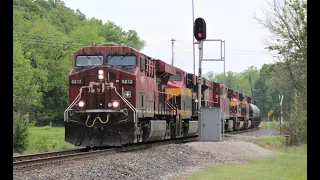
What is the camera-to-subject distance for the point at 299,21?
71.6ft

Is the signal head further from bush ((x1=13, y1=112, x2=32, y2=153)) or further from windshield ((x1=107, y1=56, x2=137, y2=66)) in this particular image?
bush ((x1=13, y1=112, x2=32, y2=153))

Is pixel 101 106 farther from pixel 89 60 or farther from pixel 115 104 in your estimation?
pixel 89 60

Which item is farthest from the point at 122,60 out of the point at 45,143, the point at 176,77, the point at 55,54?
the point at 55,54

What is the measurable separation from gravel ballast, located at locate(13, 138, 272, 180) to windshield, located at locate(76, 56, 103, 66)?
386cm

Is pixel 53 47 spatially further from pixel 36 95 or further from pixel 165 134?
pixel 165 134

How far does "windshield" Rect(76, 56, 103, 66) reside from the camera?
58.4ft

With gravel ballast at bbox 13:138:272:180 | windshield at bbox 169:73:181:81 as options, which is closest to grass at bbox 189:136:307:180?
gravel ballast at bbox 13:138:272:180

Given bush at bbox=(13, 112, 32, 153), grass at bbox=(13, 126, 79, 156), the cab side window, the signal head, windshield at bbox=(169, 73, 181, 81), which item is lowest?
grass at bbox=(13, 126, 79, 156)

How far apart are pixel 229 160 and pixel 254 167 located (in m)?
2.55

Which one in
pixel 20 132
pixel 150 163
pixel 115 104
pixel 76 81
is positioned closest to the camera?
pixel 150 163

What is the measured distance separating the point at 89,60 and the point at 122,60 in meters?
1.23

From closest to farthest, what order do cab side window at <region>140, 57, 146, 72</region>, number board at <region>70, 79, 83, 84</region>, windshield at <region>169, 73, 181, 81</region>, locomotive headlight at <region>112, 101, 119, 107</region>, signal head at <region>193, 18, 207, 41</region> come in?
locomotive headlight at <region>112, 101, 119, 107</region> → number board at <region>70, 79, 83, 84</region> → cab side window at <region>140, 57, 146, 72</region> → signal head at <region>193, 18, 207, 41</region> → windshield at <region>169, 73, 181, 81</region>

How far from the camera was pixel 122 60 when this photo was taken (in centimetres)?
1786
